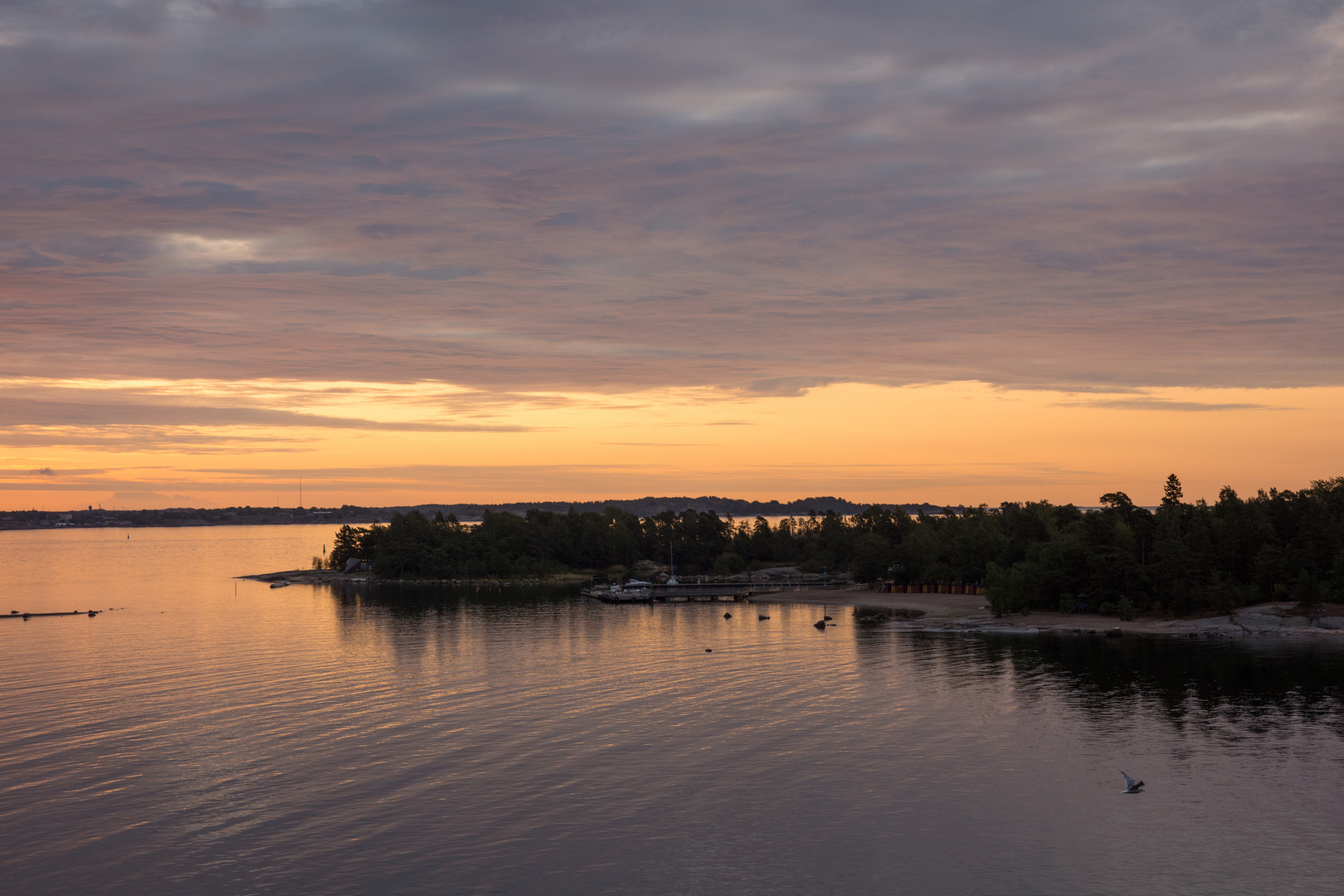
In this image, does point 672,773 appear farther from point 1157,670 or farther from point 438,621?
point 438,621

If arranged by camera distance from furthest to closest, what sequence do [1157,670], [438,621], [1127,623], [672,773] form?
[438,621] → [1127,623] → [1157,670] → [672,773]

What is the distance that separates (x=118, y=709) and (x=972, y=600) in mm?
144082

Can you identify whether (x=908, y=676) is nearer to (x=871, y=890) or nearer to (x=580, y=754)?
(x=580, y=754)

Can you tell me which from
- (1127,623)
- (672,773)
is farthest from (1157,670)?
(672,773)

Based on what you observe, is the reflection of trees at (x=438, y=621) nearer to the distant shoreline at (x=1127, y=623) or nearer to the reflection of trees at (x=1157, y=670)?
the reflection of trees at (x=1157, y=670)

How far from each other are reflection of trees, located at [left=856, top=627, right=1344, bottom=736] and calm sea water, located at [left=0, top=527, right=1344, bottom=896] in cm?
64

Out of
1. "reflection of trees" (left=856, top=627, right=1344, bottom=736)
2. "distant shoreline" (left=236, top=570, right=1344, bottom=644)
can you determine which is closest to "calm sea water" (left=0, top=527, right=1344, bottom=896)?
"reflection of trees" (left=856, top=627, right=1344, bottom=736)

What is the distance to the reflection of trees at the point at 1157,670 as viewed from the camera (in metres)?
84.6

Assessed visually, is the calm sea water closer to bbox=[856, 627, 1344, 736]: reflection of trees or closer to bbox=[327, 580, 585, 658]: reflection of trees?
bbox=[856, 627, 1344, 736]: reflection of trees

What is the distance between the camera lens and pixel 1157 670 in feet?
348

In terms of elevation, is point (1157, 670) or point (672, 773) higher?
point (672, 773)

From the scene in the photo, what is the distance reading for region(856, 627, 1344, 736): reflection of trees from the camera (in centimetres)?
8462

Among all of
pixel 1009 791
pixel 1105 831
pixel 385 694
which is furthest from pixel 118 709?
pixel 1105 831

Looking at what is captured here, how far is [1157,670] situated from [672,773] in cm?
6798
